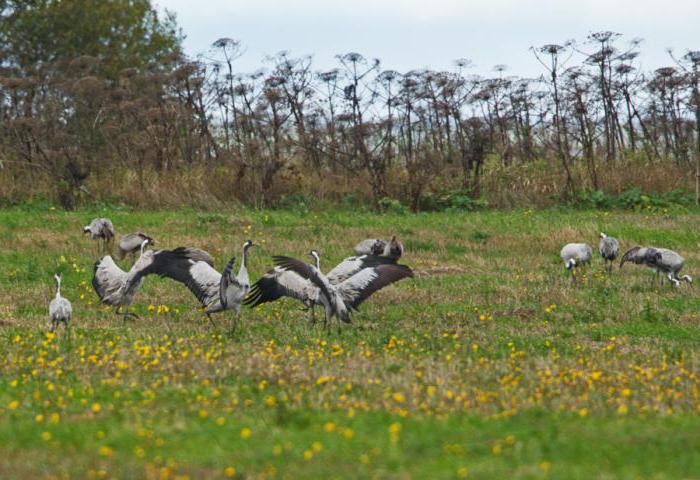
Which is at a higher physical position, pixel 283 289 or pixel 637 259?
pixel 283 289

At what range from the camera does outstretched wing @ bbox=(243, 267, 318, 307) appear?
41.1ft

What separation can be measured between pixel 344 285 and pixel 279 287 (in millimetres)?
802

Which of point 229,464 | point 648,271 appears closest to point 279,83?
point 648,271

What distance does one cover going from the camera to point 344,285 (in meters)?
12.5

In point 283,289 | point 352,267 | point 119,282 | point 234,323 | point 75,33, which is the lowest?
point 234,323

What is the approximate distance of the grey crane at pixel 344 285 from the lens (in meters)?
11.6

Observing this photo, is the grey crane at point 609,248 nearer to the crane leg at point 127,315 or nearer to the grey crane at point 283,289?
the grey crane at point 283,289

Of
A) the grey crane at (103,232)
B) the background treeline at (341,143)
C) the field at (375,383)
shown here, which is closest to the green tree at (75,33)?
the background treeline at (341,143)

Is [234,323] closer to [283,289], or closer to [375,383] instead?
[283,289]

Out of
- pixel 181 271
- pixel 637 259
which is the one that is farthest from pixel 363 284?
pixel 637 259

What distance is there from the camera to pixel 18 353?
970cm

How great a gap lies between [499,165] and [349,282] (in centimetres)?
1478

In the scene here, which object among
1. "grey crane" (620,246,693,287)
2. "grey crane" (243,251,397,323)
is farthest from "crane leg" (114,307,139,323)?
"grey crane" (620,246,693,287)

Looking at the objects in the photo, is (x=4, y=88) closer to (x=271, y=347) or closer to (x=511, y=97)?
(x=511, y=97)
